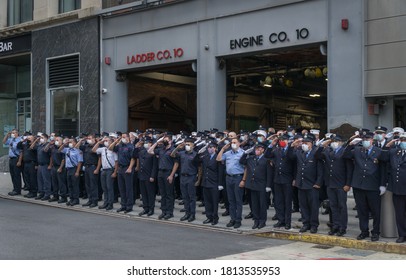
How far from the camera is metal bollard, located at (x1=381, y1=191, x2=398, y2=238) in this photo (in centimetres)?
1055

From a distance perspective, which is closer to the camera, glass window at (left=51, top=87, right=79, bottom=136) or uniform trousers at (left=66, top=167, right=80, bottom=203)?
uniform trousers at (left=66, top=167, right=80, bottom=203)

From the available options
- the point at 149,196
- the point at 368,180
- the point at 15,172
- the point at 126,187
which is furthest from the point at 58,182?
the point at 368,180

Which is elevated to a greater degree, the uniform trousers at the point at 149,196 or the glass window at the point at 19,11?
the glass window at the point at 19,11

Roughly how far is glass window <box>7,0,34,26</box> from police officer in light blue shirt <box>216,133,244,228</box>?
56.1 ft

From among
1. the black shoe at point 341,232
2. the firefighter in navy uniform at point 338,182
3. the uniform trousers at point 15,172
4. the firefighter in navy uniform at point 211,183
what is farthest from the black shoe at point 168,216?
the uniform trousers at point 15,172

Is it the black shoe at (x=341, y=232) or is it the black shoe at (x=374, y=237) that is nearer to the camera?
the black shoe at (x=374, y=237)

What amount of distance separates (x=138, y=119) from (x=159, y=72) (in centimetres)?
218

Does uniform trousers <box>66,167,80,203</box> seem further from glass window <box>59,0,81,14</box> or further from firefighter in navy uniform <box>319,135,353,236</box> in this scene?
glass window <box>59,0,81,14</box>

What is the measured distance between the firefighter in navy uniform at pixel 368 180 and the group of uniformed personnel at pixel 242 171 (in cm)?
2

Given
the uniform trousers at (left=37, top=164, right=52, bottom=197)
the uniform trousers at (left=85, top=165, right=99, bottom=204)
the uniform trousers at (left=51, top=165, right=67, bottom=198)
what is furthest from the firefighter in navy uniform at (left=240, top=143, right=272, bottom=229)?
the uniform trousers at (left=37, top=164, right=52, bottom=197)

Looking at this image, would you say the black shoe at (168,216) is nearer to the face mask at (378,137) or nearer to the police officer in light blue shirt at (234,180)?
the police officer in light blue shirt at (234,180)

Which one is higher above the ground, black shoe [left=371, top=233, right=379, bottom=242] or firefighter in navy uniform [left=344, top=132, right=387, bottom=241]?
firefighter in navy uniform [left=344, top=132, right=387, bottom=241]

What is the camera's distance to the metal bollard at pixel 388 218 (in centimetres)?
1055

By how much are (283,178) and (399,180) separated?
2546 millimetres
